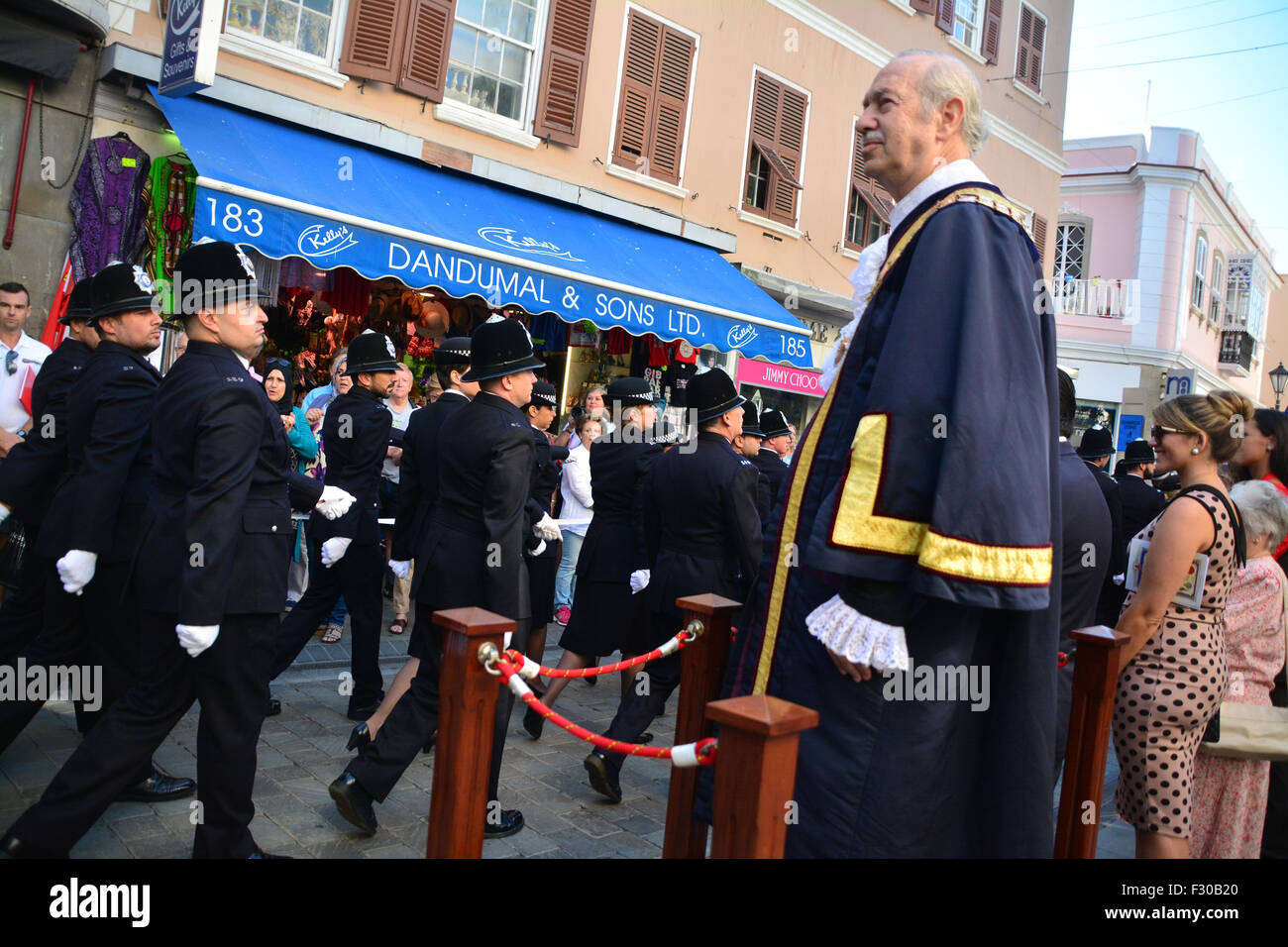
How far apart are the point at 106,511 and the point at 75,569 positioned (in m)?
0.25

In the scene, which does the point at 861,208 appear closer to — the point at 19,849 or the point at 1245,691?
the point at 1245,691

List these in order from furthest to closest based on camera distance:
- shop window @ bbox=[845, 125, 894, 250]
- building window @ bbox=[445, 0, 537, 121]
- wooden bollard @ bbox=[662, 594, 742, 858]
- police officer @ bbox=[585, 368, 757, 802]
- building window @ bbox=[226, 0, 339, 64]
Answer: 1. shop window @ bbox=[845, 125, 894, 250]
2. building window @ bbox=[445, 0, 537, 121]
3. building window @ bbox=[226, 0, 339, 64]
4. police officer @ bbox=[585, 368, 757, 802]
5. wooden bollard @ bbox=[662, 594, 742, 858]

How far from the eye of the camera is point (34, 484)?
424 centimetres

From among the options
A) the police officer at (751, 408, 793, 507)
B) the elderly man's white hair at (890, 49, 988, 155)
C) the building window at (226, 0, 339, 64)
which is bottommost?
the police officer at (751, 408, 793, 507)

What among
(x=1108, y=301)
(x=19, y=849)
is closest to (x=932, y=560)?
→ (x=19, y=849)

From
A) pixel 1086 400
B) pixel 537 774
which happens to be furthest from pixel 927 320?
pixel 1086 400

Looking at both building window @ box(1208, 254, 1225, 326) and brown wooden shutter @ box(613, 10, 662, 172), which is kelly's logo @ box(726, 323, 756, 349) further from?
building window @ box(1208, 254, 1225, 326)

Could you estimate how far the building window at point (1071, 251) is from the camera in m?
23.3

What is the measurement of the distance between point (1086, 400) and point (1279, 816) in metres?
19.8

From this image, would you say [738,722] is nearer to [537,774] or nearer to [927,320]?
[927,320]

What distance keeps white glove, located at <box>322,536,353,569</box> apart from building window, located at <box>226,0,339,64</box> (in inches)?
232

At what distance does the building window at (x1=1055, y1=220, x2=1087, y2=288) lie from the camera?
23.3 metres

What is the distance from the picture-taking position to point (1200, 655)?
3.46 meters

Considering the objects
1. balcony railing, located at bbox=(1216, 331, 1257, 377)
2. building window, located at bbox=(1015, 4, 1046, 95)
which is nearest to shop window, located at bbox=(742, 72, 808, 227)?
building window, located at bbox=(1015, 4, 1046, 95)
